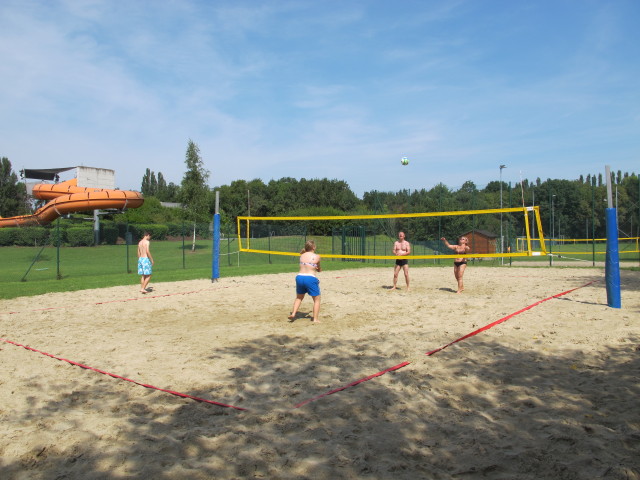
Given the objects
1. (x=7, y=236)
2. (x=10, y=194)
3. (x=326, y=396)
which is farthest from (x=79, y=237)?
(x=326, y=396)

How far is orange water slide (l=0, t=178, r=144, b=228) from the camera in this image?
2489 cm

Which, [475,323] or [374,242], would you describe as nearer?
[475,323]

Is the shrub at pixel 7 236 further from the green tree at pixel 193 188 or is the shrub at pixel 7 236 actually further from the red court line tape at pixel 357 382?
the red court line tape at pixel 357 382

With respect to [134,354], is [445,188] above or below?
above

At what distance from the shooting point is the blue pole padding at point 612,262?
8.05 metres

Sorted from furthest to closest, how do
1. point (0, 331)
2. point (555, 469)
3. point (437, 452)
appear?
point (0, 331)
point (437, 452)
point (555, 469)

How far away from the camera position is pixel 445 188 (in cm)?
3050

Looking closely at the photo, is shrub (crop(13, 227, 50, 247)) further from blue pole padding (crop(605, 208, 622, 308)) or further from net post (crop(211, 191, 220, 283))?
blue pole padding (crop(605, 208, 622, 308))

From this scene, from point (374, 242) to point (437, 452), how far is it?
20061 millimetres

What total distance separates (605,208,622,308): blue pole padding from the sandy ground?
0.21 m

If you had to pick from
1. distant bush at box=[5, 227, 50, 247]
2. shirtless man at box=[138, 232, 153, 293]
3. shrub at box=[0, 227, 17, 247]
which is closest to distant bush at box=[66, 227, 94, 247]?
distant bush at box=[5, 227, 50, 247]

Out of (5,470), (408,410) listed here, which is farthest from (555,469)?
(5,470)

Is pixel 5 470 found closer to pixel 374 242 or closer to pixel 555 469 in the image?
pixel 555 469

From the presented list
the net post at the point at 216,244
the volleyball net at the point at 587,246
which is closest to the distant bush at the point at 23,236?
the net post at the point at 216,244
